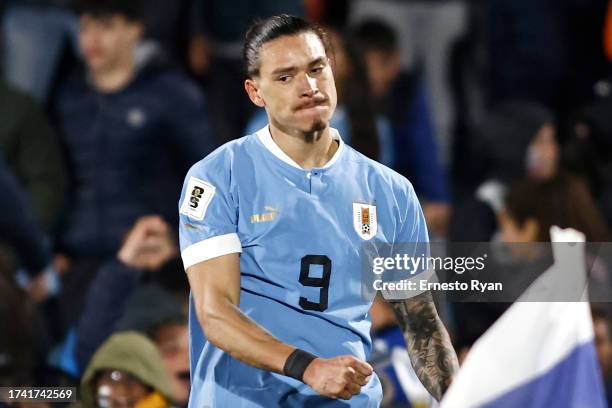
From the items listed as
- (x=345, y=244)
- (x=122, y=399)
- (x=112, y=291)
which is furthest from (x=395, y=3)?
(x=345, y=244)

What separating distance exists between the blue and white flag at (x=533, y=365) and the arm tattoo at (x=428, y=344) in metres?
0.18

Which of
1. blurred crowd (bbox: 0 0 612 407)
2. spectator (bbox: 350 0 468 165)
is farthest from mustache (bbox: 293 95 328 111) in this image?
spectator (bbox: 350 0 468 165)

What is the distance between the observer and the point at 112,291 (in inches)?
231

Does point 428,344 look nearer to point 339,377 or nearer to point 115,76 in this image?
point 339,377

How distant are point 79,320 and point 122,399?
899mm

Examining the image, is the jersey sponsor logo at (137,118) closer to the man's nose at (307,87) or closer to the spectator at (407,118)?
the spectator at (407,118)

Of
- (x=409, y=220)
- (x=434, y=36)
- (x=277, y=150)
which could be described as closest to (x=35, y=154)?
(x=434, y=36)

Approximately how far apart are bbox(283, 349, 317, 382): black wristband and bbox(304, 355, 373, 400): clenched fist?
4cm

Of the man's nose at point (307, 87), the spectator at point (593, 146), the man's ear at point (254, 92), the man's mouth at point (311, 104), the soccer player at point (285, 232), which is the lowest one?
the soccer player at point (285, 232)

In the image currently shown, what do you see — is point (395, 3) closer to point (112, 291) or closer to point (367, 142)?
point (367, 142)

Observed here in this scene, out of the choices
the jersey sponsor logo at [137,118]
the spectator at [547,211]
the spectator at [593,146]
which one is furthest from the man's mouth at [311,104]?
the spectator at [593,146]

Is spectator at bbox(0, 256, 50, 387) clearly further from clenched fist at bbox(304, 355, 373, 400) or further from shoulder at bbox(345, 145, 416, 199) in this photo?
clenched fist at bbox(304, 355, 373, 400)

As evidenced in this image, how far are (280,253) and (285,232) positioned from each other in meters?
0.06

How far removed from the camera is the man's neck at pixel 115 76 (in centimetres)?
689
